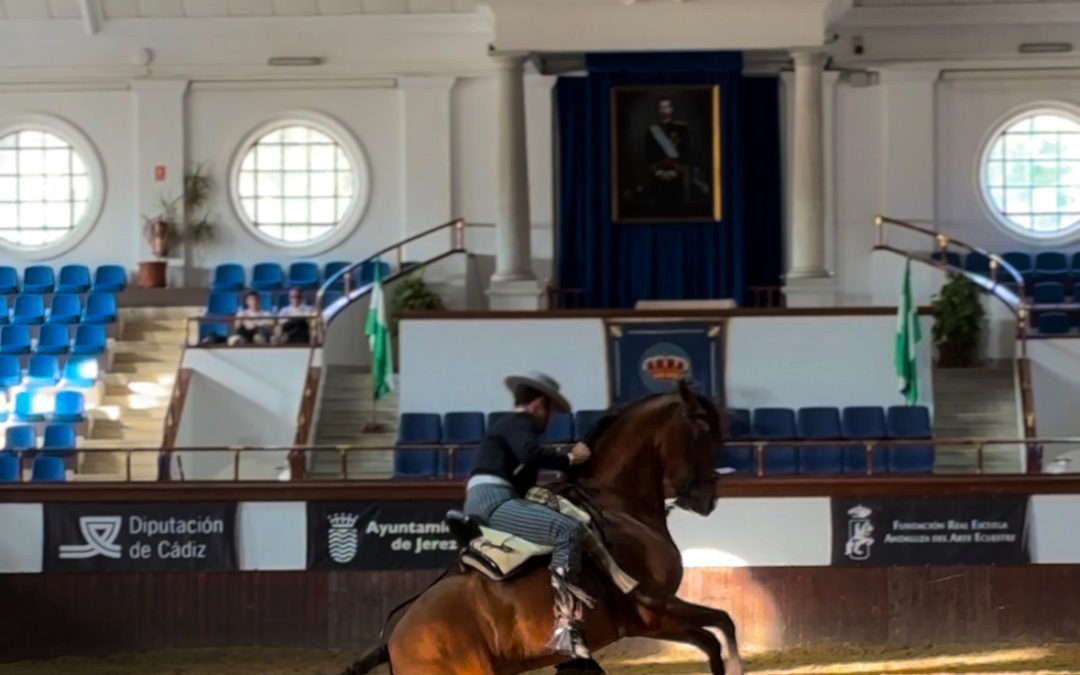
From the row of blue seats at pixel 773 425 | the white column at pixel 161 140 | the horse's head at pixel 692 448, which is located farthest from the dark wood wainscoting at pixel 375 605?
the white column at pixel 161 140

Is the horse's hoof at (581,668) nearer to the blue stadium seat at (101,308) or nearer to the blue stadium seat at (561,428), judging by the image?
the blue stadium seat at (561,428)

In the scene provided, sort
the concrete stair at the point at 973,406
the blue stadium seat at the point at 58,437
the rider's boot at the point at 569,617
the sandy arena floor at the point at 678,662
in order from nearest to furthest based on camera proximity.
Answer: the rider's boot at the point at 569,617
the sandy arena floor at the point at 678,662
the blue stadium seat at the point at 58,437
the concrete stair at the point at 973,406

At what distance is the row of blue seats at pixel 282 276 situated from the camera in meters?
22.9

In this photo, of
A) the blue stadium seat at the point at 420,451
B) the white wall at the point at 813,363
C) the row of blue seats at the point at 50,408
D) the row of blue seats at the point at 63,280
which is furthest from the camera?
the row of blue seats at the point at 63,280

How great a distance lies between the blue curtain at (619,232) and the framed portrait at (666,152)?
5.4 inches

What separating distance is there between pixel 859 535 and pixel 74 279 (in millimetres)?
13488

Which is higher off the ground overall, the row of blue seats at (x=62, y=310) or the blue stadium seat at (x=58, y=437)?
the row of blue seats at (x=62, y=310)

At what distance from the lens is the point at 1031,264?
22844 millimetres

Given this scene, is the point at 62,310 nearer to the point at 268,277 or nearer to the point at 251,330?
the point at 268,277

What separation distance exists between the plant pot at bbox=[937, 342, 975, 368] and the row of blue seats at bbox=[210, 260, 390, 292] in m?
7.75

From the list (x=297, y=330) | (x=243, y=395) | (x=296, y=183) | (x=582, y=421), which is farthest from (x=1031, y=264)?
(x=243, y=395)

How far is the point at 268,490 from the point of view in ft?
45.6

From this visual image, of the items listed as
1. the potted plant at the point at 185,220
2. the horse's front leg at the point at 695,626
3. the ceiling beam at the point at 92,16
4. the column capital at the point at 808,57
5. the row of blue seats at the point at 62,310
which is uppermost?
the ceiling beam at the point at 92,16

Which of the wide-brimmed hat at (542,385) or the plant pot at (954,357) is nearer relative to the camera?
the wide-brimmed hat at (542,385)
